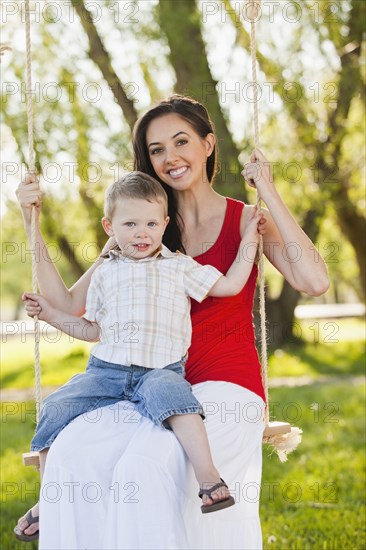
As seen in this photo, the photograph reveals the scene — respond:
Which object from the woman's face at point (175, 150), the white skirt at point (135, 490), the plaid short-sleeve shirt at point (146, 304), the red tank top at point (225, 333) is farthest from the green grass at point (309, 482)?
the woman's face at point (175, 150)

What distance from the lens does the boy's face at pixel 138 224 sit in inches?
102

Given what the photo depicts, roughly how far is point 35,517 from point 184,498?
1.82ft

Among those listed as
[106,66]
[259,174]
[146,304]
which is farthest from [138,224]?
[106,66]

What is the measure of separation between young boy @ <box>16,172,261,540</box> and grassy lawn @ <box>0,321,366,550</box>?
1.51m

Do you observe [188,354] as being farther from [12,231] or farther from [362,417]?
[12,231]

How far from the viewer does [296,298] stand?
10.9 metres

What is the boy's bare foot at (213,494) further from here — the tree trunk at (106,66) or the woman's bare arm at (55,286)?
the tree trunk at (106,66)

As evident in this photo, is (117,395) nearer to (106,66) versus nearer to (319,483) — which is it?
(319,483)

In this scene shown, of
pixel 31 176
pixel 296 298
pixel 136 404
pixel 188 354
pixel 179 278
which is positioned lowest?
pixel 136 404

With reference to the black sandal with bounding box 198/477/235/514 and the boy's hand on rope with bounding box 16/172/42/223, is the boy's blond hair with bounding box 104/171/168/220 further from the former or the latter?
the black sandal with bounding box 198/477/235/514

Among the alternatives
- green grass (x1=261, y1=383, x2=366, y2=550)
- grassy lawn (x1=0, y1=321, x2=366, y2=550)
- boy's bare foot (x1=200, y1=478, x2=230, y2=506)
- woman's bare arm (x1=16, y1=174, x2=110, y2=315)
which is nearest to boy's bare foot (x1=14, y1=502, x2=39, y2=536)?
boy's bare foot (x1=200, y1=478, x2=230, y2=506)

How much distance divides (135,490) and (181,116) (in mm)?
1444

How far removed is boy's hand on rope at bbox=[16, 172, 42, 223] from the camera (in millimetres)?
2900

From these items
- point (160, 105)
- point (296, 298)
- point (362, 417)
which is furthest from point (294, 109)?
point (160, 105)
